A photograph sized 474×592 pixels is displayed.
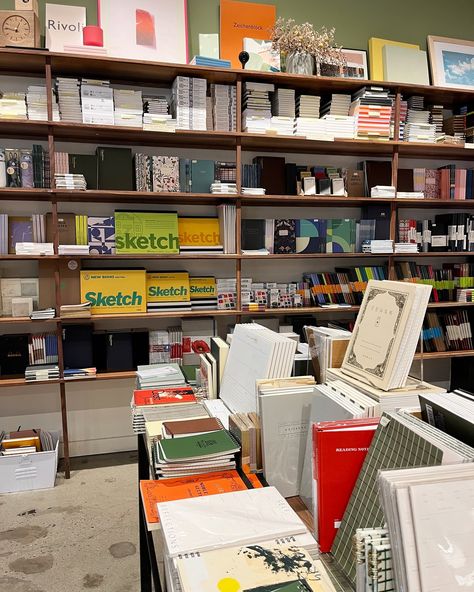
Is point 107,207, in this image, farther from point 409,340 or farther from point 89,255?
point 409,340

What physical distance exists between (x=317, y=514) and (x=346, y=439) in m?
0.18

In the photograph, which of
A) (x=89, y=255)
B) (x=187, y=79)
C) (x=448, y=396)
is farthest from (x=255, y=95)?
(x=448, y=396)

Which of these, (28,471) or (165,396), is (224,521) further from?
(28,471)

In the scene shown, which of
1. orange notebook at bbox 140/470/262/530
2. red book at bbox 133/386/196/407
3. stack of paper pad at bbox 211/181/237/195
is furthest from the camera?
stack of paper pad at bbox 211/181/237/195

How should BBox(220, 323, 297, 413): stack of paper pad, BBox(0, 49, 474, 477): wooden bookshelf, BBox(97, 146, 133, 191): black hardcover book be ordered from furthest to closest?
BBox(97, 146, 133, 191): black hardcover book → BBox(0, 49, 474, 477): wooden bookshelf → BBox(220, 323, 297, 413): stack of paper pad

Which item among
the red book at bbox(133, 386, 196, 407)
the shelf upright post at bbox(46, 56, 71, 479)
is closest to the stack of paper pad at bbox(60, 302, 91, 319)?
the shelf upright post at bbox(46, 56, 71, 479)

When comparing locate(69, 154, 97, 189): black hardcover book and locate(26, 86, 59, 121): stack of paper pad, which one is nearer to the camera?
locate(26, 86, 59, 121): stack of paper pad

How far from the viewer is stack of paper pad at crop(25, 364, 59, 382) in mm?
3090

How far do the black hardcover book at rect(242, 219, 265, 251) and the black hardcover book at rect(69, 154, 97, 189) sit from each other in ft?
3.38

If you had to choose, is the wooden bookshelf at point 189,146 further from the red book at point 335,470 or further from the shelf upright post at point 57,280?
the red book at point 335,470

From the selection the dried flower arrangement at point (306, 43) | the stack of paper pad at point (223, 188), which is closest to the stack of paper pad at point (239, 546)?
the stack of paper pad at point (223, 188)

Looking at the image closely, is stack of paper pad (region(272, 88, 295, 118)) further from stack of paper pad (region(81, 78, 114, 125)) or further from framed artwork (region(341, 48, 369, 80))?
stack of paper pad (region(81, 78, 114, 125))

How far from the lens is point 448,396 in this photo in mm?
1134

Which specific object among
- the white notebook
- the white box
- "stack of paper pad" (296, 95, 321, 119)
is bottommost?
the white box
